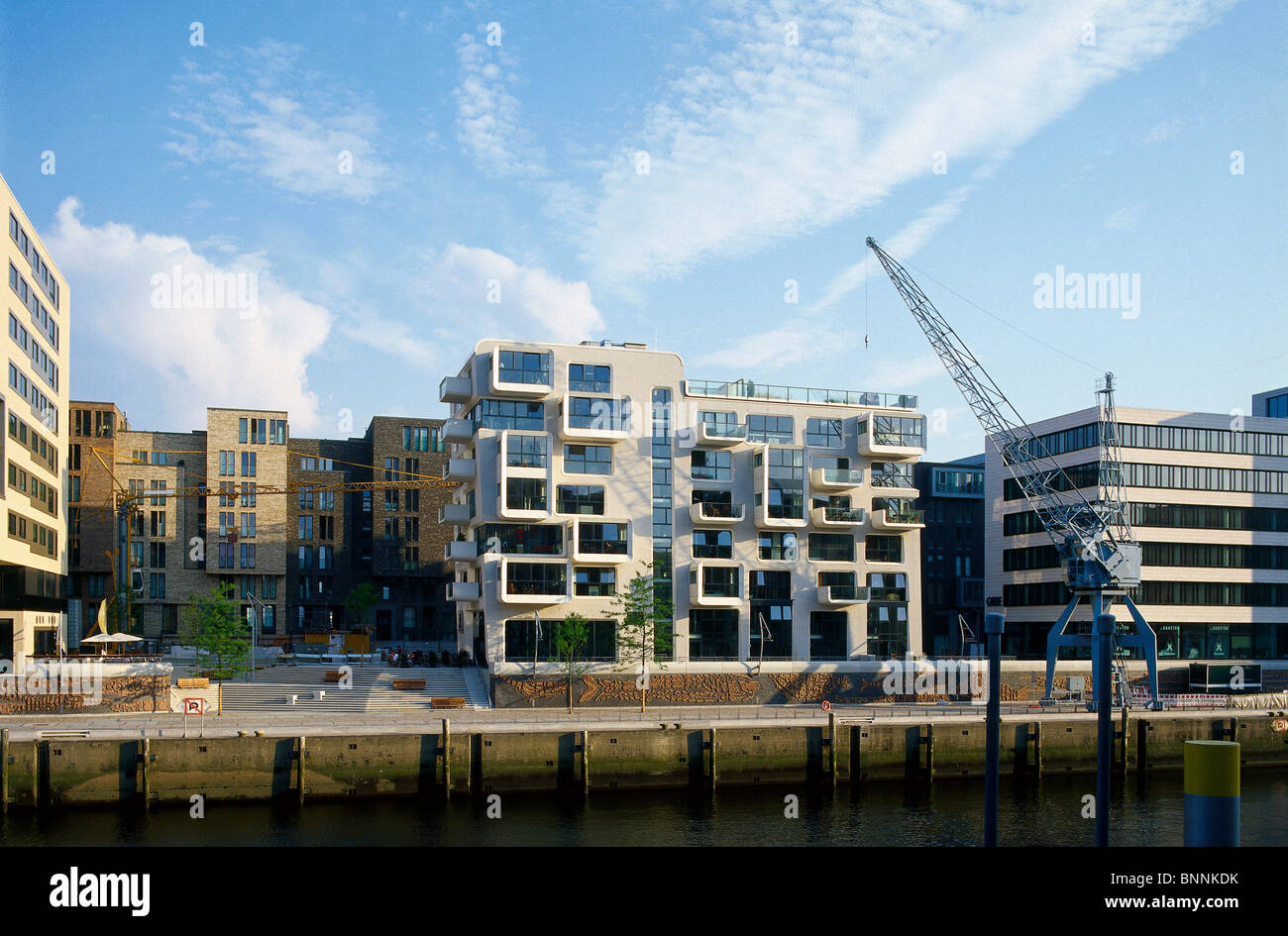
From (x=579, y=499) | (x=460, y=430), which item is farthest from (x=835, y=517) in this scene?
(x=460, y=430)

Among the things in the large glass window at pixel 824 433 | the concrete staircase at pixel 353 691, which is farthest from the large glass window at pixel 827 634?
the concrete staircase at pixel 353 691

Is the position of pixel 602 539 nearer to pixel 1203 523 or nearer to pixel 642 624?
pixel 642 624

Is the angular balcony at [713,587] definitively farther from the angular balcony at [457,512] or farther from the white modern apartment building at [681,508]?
the angular balcony at [457,512]

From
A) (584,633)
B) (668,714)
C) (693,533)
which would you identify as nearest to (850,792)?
(668,714)

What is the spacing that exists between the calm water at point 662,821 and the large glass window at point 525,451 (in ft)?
90.2

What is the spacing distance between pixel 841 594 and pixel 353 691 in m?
35.0

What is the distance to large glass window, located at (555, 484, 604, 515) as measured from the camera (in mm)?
74812

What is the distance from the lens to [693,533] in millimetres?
78688

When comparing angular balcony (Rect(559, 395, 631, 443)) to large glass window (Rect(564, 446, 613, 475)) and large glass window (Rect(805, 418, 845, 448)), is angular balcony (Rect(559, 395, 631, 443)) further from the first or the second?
large glass window (Rect(805, 418, 845, 448))

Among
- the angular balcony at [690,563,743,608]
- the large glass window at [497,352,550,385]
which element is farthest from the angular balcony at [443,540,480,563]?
the angular balcony at [690,563,743,608]

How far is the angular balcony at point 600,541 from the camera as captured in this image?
2908 inches

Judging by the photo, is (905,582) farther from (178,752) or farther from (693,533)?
(178,752)

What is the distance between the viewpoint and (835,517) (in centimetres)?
8012
